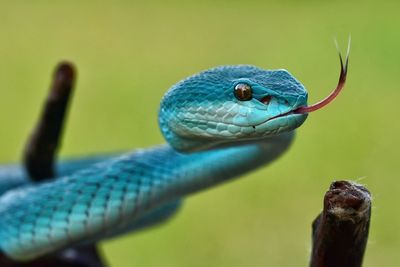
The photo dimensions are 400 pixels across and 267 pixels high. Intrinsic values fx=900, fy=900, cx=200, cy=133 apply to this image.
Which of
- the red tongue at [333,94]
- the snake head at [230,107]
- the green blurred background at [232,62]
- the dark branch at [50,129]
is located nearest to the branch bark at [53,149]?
the dark branch at [50,129]

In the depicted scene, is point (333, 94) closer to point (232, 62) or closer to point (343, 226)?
point (343, 226)

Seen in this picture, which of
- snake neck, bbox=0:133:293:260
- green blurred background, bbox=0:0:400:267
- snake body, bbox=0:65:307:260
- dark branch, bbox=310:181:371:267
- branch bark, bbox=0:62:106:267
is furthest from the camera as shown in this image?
green blurred background, bbox=0:0:400:267

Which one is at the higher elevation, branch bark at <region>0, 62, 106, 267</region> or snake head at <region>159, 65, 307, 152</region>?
snake head at <region>159, 65, 307, 152</region>

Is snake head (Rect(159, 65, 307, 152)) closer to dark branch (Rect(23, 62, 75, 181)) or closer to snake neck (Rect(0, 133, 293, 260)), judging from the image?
snake neck (Rect(0, 133, 293, 260))

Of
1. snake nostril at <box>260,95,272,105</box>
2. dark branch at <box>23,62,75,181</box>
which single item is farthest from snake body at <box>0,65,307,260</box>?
dark branch at <box>23,62,75,181</box>

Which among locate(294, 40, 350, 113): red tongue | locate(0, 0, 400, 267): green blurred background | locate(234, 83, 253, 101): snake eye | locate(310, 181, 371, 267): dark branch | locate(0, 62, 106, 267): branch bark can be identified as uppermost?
locate(294, 40, 350, 113): red tongue

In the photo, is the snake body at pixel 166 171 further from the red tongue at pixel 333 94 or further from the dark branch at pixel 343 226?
the dark branch at pixel 343 226

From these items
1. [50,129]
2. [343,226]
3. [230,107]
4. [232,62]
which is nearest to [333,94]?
[343,226]
